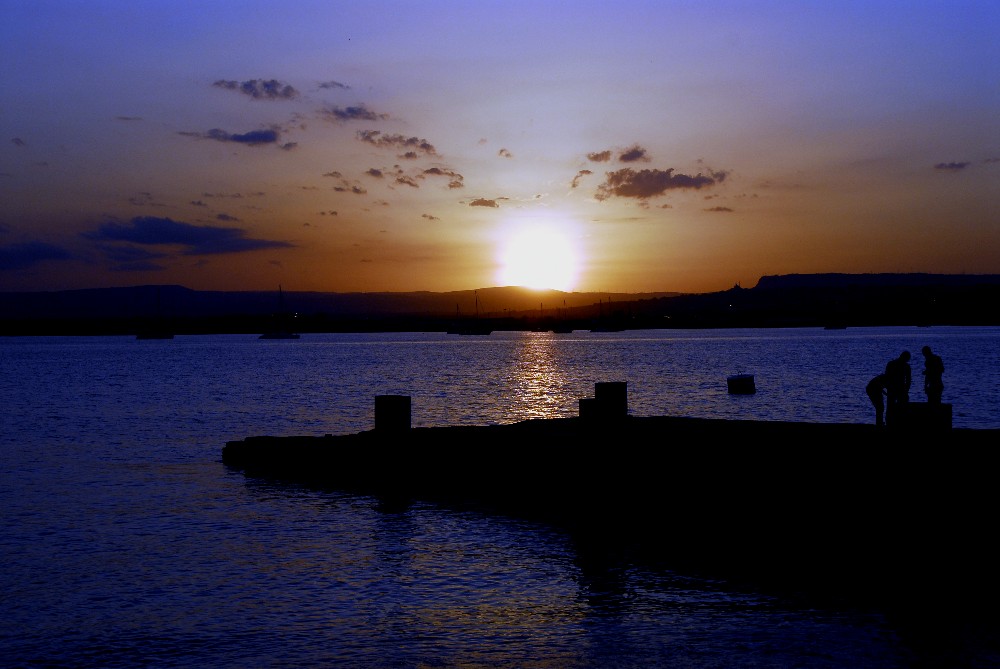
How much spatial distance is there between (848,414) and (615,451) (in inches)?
1207

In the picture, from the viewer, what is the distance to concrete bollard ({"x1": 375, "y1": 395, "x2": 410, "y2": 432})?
85.4ft

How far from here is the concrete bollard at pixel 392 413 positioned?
2602 centimetres

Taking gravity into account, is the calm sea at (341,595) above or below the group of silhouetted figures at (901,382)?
below

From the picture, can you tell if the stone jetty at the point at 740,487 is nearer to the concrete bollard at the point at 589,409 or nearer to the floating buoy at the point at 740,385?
the concrete bollard at the point at 589,409

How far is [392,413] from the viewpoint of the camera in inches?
1025

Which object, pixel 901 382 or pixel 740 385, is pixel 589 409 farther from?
pixel 740 385

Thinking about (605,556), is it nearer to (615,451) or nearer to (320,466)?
(615,451)

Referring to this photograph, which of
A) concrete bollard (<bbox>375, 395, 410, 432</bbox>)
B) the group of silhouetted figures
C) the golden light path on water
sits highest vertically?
the group of silhouetted figures

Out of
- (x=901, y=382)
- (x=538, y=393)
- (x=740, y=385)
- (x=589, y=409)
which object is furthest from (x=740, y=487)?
(x=538, y=393)

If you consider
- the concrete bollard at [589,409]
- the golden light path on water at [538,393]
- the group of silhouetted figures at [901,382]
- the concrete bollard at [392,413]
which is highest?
the group of silhouetted figures at [901,382]

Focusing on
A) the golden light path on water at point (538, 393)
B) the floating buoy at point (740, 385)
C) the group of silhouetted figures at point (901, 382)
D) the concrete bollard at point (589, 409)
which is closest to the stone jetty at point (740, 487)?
the concrete bollard at point (589, 409)

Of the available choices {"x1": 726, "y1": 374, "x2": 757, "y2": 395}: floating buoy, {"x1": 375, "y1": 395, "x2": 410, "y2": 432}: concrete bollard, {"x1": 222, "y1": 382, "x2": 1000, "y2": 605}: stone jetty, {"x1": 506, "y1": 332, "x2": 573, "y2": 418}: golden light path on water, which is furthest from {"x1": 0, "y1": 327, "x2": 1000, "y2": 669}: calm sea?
{"x1": 726, "y1": 374, "x2": 757, "y2": 395}: floating buoy

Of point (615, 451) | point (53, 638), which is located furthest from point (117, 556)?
point (615, 451)

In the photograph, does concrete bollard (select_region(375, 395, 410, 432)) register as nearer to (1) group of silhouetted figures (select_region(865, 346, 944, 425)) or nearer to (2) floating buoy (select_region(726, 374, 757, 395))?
(1) group of silhouetted figures (select_region(865, 346, 944, 425))
